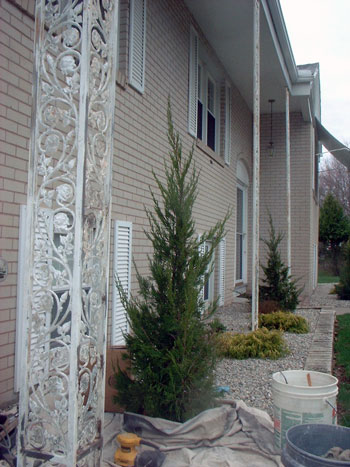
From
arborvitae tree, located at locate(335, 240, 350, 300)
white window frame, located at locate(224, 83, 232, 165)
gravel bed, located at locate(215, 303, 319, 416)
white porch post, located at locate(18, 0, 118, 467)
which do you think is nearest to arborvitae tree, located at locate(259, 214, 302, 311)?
gravel bed, located at locate(215, 303, 319, 416)

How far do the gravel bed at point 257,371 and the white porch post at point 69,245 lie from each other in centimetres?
223

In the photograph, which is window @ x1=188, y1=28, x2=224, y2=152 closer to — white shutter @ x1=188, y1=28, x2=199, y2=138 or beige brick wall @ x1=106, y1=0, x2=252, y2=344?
white shutter @ x1=188, y1=28, x2=199, y2=138

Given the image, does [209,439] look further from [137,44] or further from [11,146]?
[137,44]

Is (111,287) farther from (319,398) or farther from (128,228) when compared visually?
(319,398)

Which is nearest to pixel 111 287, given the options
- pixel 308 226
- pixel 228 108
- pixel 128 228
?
pixel 128 228

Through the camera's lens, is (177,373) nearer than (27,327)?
No

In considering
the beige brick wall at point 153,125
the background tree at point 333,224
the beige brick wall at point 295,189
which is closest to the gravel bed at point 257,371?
the beige brick wall at point 153,125

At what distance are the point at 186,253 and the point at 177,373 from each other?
907 mm

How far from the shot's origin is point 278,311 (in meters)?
8.96

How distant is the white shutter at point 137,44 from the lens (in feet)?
20.4

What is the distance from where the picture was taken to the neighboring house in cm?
393

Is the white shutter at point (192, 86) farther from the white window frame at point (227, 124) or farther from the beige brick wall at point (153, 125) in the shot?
the white window frame at point (227, 124)

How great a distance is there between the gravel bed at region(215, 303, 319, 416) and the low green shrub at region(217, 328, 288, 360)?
0.35ft

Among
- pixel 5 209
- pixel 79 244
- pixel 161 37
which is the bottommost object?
pixel 79 244
